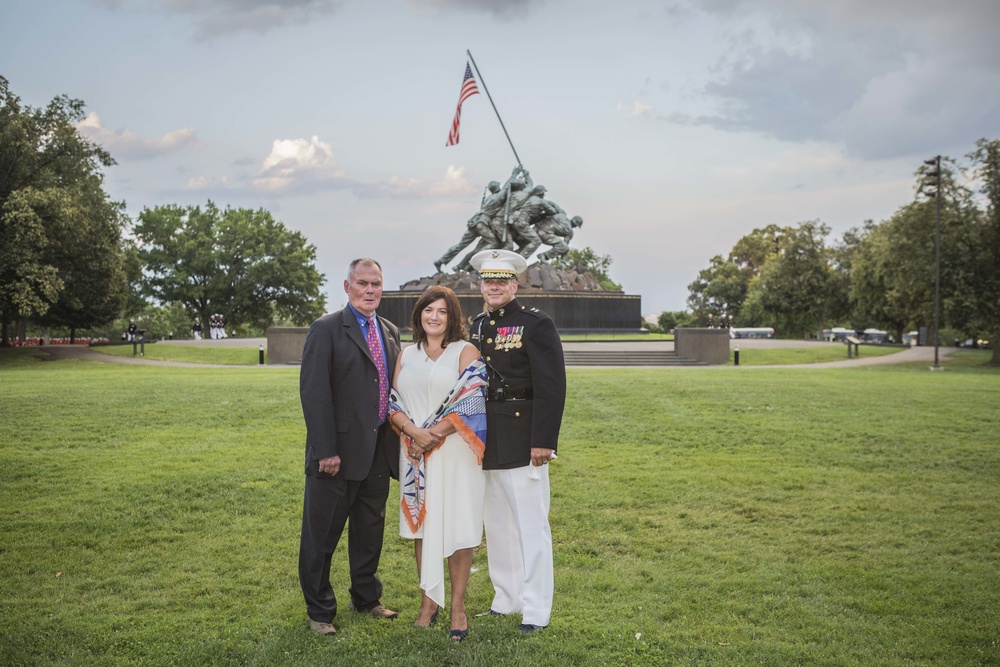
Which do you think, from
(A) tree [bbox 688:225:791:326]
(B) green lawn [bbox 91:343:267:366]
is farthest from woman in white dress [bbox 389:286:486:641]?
(A) tree [bbox 688:225:791:326]

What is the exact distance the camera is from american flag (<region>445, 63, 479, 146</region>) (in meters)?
28.1

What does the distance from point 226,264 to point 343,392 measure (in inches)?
1967

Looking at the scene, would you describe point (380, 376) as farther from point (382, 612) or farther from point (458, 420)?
point (382, 612)

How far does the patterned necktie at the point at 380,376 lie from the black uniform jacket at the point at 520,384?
0.59 metres

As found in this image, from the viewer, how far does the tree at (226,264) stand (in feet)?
166

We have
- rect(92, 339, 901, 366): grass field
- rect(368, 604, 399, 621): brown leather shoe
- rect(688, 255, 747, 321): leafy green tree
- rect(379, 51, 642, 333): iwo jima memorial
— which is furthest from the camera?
rect(688, 255, 747, 321): leafy green tree

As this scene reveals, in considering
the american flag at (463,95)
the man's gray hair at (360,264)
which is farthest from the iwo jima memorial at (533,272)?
the man's gray hair at (360,264)

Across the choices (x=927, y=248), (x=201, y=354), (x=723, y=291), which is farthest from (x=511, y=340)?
(x=723, y=291)

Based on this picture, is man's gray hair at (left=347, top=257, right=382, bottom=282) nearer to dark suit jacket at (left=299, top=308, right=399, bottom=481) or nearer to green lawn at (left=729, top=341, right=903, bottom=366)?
dark suit jacket at (left=299, top=308, right=399, bottom=481)

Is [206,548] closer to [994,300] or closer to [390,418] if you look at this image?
[390,418]

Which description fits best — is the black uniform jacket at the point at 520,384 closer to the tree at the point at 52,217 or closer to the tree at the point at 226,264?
the tree at the point at 52,217

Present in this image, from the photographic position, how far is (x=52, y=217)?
2655 cm

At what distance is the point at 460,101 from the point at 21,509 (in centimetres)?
2377

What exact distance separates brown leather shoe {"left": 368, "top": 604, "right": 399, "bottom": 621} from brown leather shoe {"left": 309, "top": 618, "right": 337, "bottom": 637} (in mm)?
309
